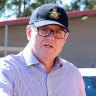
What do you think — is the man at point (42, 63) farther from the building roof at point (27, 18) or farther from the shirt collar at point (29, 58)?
the building roof at point (27, 18)

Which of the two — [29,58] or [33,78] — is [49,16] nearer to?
[29,58]

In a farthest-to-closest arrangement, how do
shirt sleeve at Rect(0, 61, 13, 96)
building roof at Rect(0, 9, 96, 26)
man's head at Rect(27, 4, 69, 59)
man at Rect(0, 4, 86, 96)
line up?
building roof at Rect(0, 9, 96, 26) → man's head at Rect(27, 4, 69, 59) → man at Rect(0, 4, 86, 96) → shirt sleeve at Rect(0, 61, 13, 96)

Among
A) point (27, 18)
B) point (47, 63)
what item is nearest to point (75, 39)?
point (27, 18)

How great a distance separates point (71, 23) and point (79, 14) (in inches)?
19.2

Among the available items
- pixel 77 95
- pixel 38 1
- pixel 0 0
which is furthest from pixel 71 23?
pixel 0 0

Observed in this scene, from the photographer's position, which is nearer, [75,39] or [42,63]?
[42,63]

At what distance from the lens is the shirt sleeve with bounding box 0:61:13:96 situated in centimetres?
166

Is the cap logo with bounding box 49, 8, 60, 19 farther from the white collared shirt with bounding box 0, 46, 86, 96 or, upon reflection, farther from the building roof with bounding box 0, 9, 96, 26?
the building roof with bounding box 0, 9, 96, 26

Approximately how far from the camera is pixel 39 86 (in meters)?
1.84

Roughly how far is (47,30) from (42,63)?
0.84 feet

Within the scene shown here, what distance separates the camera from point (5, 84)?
5.51 feet

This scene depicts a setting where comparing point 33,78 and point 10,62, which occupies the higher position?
point 10,62

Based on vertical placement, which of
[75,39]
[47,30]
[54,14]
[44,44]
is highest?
[54,14]

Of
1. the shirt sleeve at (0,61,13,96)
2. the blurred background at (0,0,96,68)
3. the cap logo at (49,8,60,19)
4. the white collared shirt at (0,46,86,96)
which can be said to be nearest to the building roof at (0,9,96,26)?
the blurred background at (0,0,96,68)
